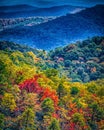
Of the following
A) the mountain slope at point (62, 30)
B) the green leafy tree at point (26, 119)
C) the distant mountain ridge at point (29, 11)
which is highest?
the distant mountain ridge at point (29, 11)

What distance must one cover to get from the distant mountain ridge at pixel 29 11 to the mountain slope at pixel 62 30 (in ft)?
6.20

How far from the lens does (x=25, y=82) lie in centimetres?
1869

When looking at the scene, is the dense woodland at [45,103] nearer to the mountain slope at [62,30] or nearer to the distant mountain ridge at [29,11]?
the distant mountain ridge at [29,11]

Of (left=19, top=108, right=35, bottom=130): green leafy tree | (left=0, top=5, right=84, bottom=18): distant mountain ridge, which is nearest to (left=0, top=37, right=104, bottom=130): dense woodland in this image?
(left=19, top=108, right=35, bottom=130): green leafy tree

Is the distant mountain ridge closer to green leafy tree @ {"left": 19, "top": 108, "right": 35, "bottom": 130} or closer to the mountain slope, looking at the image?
the mountain slope

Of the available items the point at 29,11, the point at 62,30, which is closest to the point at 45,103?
the point at 29,11

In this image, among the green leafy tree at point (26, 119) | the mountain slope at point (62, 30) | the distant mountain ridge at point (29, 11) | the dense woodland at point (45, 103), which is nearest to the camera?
the green leafy tree at point (26, 119)

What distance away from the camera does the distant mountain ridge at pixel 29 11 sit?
19.5m

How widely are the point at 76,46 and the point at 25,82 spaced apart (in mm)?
15636

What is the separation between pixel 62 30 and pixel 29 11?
5.20 metres

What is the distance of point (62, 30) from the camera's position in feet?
84.7

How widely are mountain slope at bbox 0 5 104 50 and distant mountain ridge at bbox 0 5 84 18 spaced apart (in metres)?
1.89

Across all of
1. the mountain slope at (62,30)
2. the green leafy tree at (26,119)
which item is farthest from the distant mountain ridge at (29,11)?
the green leafy tree at (26,119)

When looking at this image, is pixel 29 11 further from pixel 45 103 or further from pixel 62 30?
pixel 45 103
